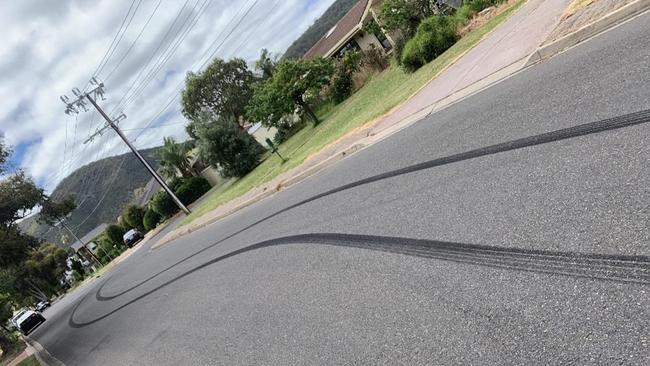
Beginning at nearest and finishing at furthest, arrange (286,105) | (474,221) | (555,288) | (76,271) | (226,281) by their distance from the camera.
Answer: (555,288), (474,221), (226,281), (286,105), (76,271)

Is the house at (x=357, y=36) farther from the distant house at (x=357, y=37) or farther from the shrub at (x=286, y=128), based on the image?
the shrub at (x=286, y=128)

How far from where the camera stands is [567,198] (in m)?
4.03

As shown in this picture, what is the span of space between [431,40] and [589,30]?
10273mm

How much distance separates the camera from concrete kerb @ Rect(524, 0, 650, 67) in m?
6.92

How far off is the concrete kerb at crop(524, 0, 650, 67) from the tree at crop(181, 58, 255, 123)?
49.5 metres

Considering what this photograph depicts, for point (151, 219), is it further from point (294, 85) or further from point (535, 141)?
point (535, 141)

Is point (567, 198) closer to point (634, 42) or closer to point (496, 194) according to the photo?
point (496, 194)

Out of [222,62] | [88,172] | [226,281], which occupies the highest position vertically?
[88,172]

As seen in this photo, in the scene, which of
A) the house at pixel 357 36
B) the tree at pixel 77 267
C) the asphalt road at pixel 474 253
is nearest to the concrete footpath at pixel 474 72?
the asphalt road at pixel 474 253

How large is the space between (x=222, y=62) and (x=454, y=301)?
185ft

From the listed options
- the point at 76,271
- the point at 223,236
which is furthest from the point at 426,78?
the point at 76,271

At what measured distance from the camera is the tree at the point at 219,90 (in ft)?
182

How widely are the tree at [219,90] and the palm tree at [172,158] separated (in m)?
4.53

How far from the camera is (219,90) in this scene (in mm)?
56219
